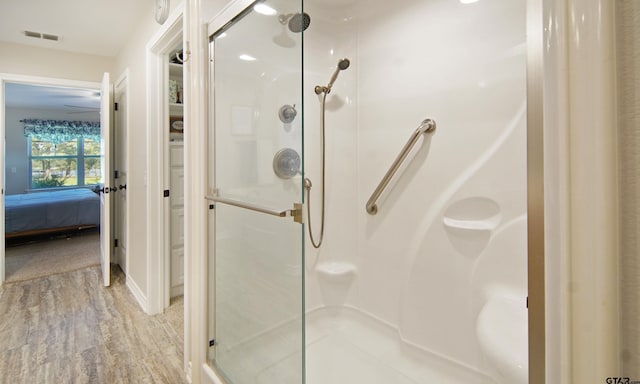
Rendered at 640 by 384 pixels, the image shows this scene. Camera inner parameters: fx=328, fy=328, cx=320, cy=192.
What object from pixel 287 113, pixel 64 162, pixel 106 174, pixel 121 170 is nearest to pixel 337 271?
pixel 287 113

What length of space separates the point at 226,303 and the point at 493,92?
1.68 metres

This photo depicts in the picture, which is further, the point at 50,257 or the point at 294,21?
the point at 50,257

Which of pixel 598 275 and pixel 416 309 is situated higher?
pixel 598 275

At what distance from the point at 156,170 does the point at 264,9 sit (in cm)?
177

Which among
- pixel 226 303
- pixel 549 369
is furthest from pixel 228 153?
pixel 549 369

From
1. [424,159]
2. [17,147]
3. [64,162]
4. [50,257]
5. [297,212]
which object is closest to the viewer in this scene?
[297,212]

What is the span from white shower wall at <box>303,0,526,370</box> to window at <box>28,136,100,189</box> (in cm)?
808

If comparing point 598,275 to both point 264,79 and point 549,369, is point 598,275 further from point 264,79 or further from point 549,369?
point 264,79

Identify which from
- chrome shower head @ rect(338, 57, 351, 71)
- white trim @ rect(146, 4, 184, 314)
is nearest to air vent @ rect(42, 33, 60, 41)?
white trim @ rect(146, 4, 184, 314)

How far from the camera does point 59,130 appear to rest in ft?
24.6

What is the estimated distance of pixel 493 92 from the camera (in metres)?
1.57

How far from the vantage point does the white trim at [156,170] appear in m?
2.60

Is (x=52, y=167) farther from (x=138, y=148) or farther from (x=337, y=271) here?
(x=337, y=271)

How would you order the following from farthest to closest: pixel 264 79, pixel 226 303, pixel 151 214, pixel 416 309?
pixel 151 214 → pixel 416 309 → pixel 226 303 → pixel 264 79
